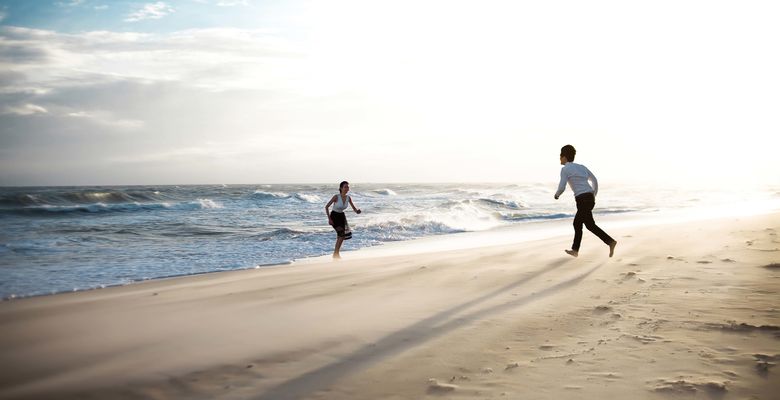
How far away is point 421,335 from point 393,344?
0.31 metres

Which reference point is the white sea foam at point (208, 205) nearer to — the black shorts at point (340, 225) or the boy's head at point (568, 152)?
the black shorts at point (340, 225)

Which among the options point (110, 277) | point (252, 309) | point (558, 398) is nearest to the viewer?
point (558, 398)

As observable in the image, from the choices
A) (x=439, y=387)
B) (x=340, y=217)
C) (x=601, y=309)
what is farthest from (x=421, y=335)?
(x=340, y=217)

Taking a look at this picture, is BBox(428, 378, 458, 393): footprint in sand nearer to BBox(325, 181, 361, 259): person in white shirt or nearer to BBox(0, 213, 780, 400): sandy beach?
BBox(0, 213, 780, 400): sandy beach

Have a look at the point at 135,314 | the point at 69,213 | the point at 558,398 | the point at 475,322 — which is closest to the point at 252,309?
the point at 135,314

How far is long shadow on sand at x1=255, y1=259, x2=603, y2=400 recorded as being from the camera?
10.5 ft

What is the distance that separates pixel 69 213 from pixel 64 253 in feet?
62.1

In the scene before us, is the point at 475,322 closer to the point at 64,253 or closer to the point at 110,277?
the point at 110,277

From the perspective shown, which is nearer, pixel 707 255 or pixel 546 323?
pixel 546 323

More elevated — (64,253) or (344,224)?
(344,224)

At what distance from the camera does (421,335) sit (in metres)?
4.21

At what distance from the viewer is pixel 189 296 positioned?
252 inches

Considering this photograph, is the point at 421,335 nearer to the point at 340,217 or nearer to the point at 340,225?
the point at 340,225

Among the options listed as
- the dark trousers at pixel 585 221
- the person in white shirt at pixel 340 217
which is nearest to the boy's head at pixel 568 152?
the dark trousers at pixel 585 221
